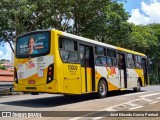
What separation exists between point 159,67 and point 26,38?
57771 mm

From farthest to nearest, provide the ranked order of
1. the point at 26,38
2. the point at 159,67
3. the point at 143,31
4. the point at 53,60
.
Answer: the point at 159,67 → the point at 143,31 → the point at 26,38 → the point at 53,60

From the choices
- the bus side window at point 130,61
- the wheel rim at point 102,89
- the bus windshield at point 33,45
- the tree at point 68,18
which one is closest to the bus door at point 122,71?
the bus side window at point 130,61

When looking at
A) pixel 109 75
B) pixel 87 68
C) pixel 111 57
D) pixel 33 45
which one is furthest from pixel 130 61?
pixel 33 45

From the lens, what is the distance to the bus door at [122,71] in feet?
67.7

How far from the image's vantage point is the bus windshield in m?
14.5

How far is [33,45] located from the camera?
585 inches

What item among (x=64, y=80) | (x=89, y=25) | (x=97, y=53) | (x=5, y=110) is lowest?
(x=5, y=110)

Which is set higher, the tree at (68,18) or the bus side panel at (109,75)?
the tree at (68,18)

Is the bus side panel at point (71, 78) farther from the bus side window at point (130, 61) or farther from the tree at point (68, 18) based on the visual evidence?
the tree at point (68, 18)

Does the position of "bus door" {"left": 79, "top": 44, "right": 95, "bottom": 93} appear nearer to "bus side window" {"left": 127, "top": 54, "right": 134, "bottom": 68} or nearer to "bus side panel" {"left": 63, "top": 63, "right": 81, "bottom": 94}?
"bus side panel" {"left": 63, "top": 63, "right": 81, "bottom": 94}

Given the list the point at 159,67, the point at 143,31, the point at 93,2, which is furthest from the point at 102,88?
the point at 159,67

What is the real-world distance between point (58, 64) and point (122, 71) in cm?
772

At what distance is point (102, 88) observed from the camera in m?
18.1

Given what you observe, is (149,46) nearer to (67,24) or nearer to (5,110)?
(67,24)
